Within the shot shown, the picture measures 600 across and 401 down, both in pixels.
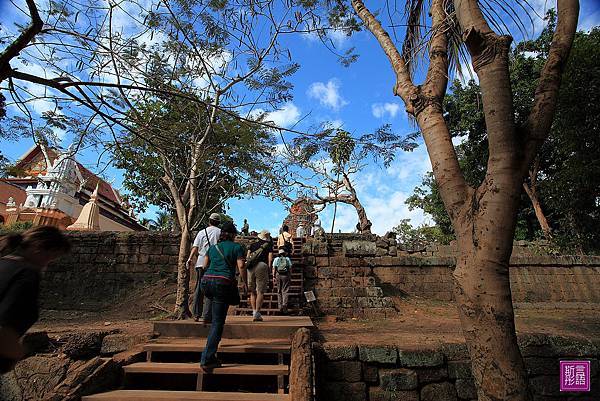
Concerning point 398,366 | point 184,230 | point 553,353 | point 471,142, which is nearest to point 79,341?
point 184,230

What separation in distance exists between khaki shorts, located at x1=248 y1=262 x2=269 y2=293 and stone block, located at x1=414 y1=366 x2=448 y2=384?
2776mm

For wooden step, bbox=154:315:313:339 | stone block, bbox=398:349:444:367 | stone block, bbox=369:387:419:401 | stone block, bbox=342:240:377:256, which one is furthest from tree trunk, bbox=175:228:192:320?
stone block, bbox=342:240:377:256

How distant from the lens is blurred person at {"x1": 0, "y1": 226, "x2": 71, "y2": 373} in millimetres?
1742

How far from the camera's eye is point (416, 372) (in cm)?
392

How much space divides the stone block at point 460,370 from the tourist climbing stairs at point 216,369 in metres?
1.93

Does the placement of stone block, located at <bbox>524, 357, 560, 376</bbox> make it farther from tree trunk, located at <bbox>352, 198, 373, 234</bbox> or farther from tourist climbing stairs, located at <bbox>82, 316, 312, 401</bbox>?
tree trunk, located at <bbox>352, 198, 373, 234</bbox>

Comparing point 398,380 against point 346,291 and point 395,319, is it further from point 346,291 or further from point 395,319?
point 346,291

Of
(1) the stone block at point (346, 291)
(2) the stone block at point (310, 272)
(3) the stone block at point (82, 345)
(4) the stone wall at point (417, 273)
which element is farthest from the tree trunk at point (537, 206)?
(3) the stone block at point (82, 345)

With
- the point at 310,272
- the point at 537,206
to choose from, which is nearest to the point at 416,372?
the point at 310,272

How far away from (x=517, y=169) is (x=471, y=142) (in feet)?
52.1

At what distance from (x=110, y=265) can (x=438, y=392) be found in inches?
357

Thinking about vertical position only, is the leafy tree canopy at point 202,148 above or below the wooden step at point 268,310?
above

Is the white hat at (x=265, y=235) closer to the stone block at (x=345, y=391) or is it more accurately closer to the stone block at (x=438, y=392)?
the stone block at (x=345, y=391)

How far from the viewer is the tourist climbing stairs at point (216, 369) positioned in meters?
3.20
